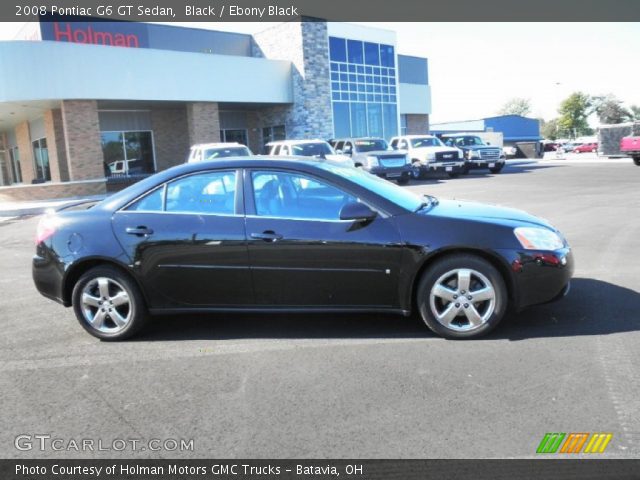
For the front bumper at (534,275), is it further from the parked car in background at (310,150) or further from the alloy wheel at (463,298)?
the parked car in background at (310,150)

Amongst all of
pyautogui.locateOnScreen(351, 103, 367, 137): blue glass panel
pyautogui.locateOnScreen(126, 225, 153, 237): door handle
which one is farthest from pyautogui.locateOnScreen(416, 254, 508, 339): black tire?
pyautogui.locateOnScreen(351, 103, 367, 137): blue glass panel

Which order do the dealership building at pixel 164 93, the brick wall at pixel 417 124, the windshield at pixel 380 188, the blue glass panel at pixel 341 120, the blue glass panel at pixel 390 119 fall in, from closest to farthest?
the windshield at pixel 380 188 → the dealership building at pixel 164 93 → the blue glass panel at pixel 341 120 → the blue glass panel at pixel 390 119 → the brick wall at pixel 417 124

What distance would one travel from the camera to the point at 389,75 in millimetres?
36188

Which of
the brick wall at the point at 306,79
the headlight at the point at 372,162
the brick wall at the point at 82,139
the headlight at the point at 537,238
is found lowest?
the headlight at the point at 537,238

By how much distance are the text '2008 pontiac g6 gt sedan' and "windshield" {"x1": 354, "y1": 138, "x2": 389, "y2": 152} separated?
17.7 meters

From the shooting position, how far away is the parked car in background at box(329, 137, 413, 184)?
845 inches

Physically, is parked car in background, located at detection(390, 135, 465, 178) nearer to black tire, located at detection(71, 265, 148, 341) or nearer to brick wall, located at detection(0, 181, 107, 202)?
brick wall, located at detection(0, 181, 107, 202)

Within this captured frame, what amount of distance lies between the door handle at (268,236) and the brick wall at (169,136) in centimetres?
2607

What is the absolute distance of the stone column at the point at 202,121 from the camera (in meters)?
26.8

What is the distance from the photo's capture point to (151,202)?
4.86 m

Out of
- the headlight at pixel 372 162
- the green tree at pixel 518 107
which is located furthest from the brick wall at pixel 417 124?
the green tree at pixel 518 107

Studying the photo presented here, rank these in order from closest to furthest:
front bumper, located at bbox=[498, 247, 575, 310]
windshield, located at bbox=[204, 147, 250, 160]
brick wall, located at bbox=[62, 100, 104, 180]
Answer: front bumper, located at bbox=[498, 247, 575, 310] < windshield, located at bbox=[204, 147, 250, 160] < brick wall, located at bbox=[62, 100, 104, 180]
